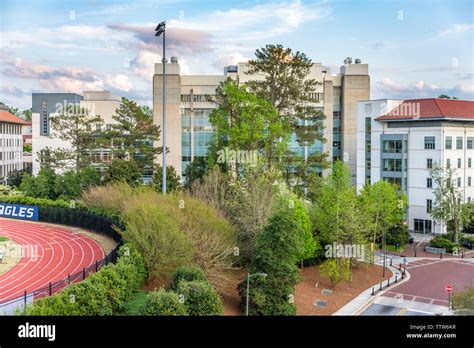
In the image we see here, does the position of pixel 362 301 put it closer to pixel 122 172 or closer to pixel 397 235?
pixel 397 235

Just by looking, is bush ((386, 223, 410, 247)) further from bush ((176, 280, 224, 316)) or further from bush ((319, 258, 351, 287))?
bush ((176, 280, 224, 316))

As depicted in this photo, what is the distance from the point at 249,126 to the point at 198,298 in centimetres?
1330

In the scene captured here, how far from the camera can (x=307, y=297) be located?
62.4 ft

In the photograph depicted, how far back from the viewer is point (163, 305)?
10875 millimetres

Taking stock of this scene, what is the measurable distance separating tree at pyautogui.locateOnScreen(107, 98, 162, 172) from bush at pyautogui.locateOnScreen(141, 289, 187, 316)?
22.1 metres

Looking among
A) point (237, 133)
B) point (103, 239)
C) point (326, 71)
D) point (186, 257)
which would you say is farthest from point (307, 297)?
point (326, 71)

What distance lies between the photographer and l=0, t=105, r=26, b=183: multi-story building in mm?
39656

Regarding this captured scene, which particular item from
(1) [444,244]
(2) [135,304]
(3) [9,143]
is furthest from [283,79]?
(3) [9,143]

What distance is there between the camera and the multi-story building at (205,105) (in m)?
43.4

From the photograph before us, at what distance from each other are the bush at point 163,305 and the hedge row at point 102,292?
118 cm

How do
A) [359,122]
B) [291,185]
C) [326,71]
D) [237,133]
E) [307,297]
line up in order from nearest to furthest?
[307,297] → [237,133] → [291,185] → [359,122] → [326,71]

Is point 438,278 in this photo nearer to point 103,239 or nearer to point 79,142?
point 103,239

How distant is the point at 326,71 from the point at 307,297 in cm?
3035
